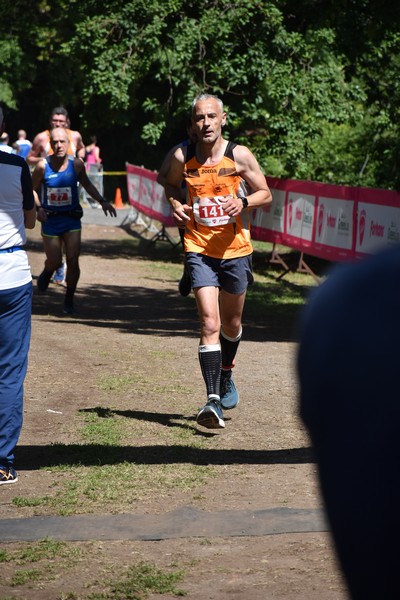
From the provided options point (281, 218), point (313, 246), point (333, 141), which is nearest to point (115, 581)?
point (313, 246)

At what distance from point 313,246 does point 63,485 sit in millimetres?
10595

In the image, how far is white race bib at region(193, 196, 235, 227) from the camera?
23.2 feet

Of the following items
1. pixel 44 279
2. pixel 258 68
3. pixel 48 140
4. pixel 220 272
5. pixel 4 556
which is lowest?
pixel 44 279

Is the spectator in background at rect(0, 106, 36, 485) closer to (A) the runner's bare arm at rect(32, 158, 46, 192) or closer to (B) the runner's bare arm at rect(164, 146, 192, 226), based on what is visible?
(B) the runner's bare arm at rect(164, 146, 192, 226)

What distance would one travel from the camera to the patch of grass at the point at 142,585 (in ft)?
13.9

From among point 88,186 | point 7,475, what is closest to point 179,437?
point 7,475

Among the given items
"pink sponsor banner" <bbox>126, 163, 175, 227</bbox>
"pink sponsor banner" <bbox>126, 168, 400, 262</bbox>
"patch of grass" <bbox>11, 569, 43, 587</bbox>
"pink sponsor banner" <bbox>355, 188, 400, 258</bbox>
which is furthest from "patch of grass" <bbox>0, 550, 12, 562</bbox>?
"pink sponsor banner" <bbox>126, 163, 175, 227</bbox>

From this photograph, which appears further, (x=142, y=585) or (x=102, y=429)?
(x=102, y=429)

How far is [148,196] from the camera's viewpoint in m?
24.1

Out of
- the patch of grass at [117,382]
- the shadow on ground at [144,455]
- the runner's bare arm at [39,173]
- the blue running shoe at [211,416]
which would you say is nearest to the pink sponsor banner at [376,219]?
the runner's bare arm at [39,173]

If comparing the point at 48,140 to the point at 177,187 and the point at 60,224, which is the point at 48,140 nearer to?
the point at 60,224

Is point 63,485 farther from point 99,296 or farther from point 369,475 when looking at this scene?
point 99,296

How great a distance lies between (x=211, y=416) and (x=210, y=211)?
4.27 ft

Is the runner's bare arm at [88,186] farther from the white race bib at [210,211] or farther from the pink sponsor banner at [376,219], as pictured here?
the white race bib at [210,211]
